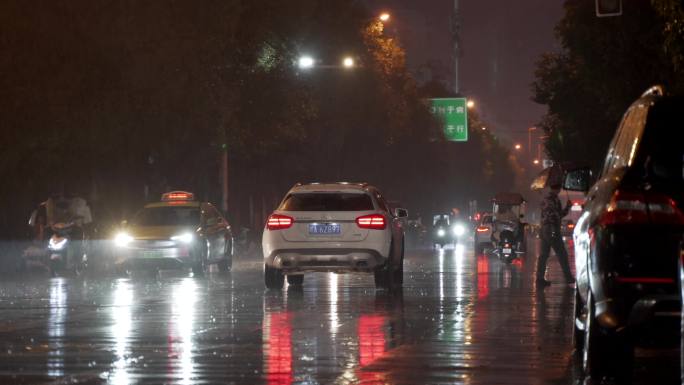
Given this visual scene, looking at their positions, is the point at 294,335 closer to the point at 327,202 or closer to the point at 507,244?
the point at 327,202

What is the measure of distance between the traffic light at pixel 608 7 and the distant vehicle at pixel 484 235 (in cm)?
2454

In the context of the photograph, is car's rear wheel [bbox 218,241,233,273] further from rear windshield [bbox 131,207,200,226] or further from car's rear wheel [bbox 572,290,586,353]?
car's rear wheel [bbox 572,290,586,353]

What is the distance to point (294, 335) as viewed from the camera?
51.5 ft

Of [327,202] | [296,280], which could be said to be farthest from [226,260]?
[327,202]

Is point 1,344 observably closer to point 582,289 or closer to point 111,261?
point 582,289

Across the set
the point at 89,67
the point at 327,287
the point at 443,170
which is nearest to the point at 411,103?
the point at 443,170

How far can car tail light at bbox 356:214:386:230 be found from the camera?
24188 mm

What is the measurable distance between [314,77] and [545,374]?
52.0 meters

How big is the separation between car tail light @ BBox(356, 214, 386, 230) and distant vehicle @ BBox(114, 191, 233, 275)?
22.5 ft

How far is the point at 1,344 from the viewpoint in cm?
1495

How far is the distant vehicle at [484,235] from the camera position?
47875 millimetres

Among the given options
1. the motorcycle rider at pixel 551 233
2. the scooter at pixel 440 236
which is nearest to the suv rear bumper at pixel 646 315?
the motorcycle rider at pixel 551 233

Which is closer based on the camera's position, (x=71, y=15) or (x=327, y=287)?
(x=327, y=287)

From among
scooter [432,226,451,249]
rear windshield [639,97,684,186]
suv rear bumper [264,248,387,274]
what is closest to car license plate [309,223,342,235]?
suv rear bumper [264,248,387,274]
